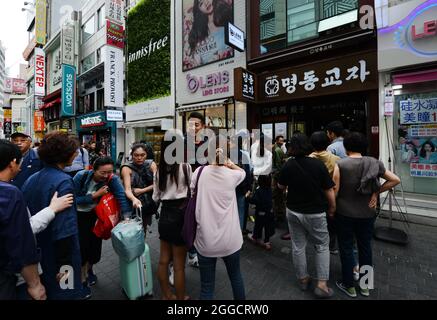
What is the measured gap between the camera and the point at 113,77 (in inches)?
580

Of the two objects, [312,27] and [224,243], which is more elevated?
[312,27]

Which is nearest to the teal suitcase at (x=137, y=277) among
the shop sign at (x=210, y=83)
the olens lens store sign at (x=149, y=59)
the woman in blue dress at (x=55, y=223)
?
the woman in blue dress at (x=55, y=223)

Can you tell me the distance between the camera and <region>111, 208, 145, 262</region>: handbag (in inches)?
93.7

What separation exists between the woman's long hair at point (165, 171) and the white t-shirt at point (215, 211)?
38cm

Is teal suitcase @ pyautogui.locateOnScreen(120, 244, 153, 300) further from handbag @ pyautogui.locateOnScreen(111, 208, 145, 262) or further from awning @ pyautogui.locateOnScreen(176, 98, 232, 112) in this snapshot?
awning @ pyautogui.locateOnScreen(176, 98, 232, 112)

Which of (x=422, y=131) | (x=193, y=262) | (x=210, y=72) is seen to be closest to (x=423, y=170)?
(x=422, y=131)

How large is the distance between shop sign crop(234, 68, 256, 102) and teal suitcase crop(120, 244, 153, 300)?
6518mm

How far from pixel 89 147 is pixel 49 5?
26636 mm

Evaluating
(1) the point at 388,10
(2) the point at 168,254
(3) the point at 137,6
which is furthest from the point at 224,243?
(3) the point at 137,6

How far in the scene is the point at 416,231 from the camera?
4.78 m

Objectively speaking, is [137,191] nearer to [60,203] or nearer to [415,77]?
[60,203]

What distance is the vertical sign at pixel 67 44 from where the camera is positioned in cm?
2002

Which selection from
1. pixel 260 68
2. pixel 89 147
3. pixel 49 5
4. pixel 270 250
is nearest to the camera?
pixel 270 250
